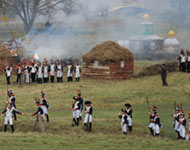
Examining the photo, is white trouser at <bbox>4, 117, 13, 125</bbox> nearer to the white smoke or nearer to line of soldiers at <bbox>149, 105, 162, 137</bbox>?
line of soldiers at <bbox>149, 105, 162, 137</bbox>

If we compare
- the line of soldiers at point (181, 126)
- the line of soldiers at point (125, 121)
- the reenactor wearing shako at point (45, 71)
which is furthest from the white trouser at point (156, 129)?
the reenactor wearing shako at point (45, 71)

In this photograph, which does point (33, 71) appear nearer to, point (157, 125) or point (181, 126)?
point (157, 125)

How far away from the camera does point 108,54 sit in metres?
37.3

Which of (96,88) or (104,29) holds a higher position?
(104,29)

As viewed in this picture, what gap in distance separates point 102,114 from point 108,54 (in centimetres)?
1299

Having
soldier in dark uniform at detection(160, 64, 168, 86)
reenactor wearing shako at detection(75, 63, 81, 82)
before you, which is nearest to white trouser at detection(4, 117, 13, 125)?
soldier in dark uniform at detection(160, 64, 168, 86)

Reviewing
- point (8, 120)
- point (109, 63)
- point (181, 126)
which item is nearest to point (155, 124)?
point (181, 126)

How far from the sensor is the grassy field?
18.1m

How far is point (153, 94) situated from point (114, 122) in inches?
379

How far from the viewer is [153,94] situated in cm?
3103

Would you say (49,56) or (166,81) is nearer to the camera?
(166,81)

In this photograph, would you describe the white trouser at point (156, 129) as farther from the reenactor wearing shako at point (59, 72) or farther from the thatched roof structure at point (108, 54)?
the thatched roof structure at point (108, 54)

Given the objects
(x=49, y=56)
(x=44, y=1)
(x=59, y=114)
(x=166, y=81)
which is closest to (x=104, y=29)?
(x=44, y=1)

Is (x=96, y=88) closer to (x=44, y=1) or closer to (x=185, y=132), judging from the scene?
(x=185, y=132)
